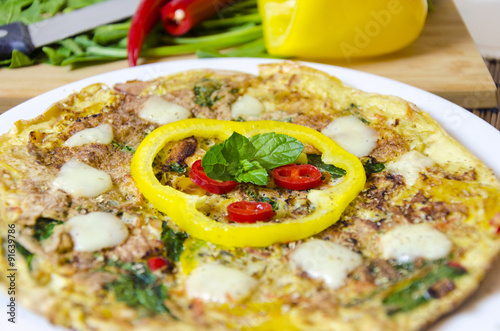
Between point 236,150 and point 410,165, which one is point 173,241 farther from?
point 410,165

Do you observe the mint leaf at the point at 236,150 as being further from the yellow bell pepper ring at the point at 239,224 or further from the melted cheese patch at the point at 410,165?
the melted cheese patch at the point at 410,165

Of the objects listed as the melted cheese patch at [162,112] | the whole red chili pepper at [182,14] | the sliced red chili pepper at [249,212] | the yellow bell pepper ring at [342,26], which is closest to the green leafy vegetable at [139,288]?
the sliced red chili pepper at [249,212]

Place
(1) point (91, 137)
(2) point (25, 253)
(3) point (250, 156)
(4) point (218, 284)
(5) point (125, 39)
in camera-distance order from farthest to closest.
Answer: (5) point (125, 39)
(1) point (91, 137)
(3) point (250, 156)
(2) point (25, 253)
(4) point (218, 284)

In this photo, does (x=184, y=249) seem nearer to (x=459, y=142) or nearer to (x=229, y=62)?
(x=459, y=142)

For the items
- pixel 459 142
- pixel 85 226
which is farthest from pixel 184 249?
pixel 459 142

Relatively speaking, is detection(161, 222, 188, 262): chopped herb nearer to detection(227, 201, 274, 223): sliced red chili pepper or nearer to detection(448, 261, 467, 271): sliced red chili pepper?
detection(227, 201, 274, 223): sliced red chili pepper

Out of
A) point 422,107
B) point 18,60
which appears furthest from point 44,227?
point 18,60

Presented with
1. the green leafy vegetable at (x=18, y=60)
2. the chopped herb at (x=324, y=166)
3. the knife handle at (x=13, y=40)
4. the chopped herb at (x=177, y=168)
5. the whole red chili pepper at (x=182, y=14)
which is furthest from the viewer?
the whole red chili pepper at (x=182, y=14)
